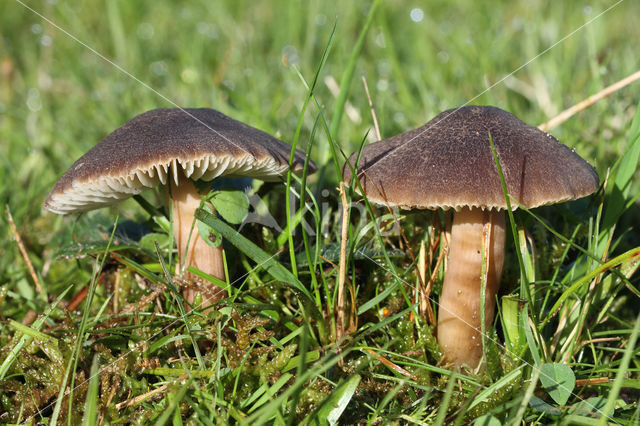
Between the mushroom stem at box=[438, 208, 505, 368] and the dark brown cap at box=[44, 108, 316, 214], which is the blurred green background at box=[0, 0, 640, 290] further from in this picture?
the mushroom stem at box=[438, 208, 505, 368]

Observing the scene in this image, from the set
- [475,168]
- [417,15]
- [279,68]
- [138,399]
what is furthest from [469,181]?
[417,15]

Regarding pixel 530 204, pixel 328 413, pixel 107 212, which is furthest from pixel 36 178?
pixel 530 204

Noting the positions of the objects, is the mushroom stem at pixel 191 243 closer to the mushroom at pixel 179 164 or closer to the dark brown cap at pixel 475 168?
the mushroom at pixel 179 164

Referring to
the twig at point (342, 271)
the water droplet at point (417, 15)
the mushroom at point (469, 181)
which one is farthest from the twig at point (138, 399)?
the water droplet at point (417, 15)

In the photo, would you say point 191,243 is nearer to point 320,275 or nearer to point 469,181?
point 320,275

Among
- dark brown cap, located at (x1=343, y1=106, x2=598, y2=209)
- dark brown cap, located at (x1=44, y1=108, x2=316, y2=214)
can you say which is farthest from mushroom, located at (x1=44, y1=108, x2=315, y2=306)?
dark brown cap, located at (x1=343, y1=106, x2=598, y2=209)
